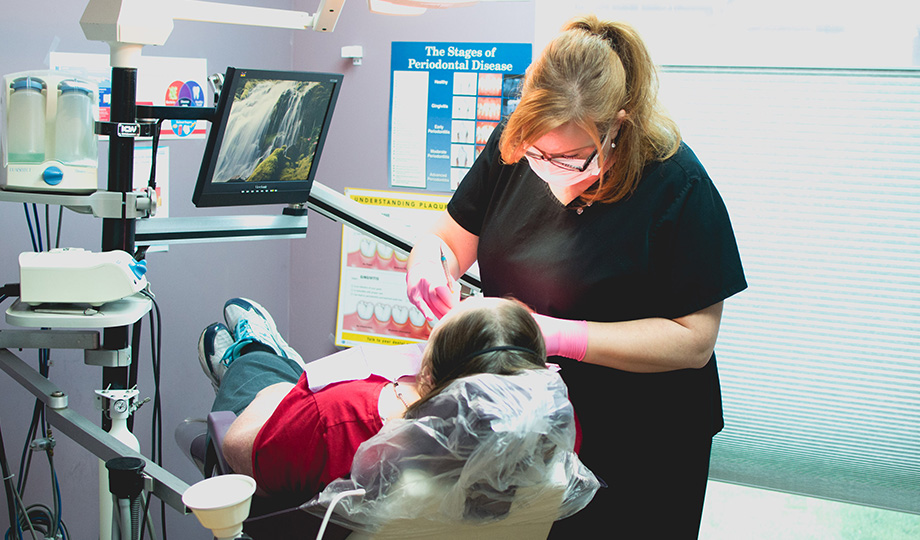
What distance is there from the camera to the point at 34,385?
1525 mm

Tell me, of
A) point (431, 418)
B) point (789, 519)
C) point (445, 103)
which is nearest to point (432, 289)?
point (431, 418)

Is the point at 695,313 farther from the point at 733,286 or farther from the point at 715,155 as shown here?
the point at 715,155

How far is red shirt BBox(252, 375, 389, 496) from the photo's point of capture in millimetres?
1255

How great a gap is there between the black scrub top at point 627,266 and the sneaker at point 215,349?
85 centimetres

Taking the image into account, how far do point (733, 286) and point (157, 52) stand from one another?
1784 mm

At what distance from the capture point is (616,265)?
1.38m

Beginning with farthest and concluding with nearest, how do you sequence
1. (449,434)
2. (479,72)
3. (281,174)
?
1. (479,72)
2. (281,174)
3. (449,434)

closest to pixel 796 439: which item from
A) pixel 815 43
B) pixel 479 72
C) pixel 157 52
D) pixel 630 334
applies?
pixel 815 43

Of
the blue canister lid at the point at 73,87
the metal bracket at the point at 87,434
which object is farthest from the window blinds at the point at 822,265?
the metal bracket at the point at 87,434

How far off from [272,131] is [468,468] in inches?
36.6

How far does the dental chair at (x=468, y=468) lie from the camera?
1.02 metres

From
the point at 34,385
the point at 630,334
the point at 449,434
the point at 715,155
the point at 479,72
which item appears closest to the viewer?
the point at 449,434

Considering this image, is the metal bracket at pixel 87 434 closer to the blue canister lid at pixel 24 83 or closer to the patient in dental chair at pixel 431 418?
the patient in dental chair at pixel 431 418

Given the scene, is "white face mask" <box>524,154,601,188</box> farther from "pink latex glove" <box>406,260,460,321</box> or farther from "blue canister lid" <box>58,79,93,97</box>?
"blue canister lid" <box>58,79,93,97</box>
